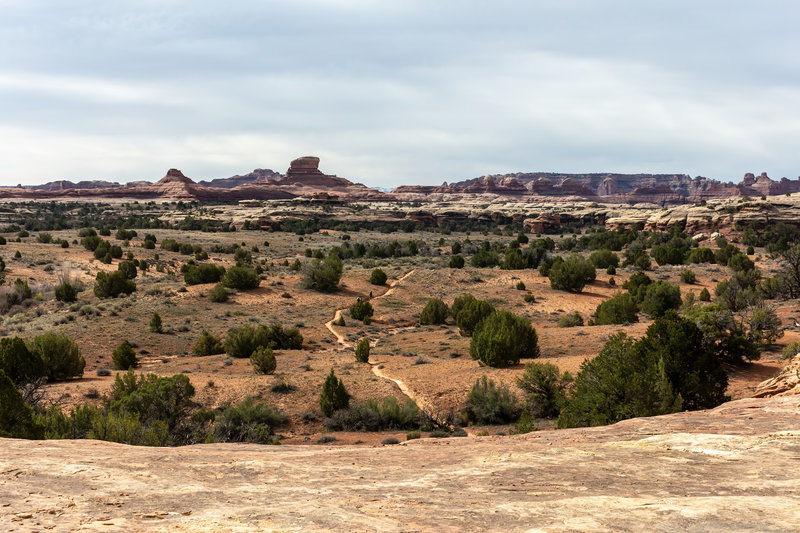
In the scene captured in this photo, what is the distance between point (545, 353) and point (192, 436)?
15.2 metres

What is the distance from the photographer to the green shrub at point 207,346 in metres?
25.9

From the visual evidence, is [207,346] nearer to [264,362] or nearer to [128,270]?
[264,362]

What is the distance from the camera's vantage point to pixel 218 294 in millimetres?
35312

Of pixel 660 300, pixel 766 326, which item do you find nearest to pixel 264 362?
pixel 766 326

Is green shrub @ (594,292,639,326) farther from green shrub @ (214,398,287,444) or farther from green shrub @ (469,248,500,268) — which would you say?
green shrub @ (469,248,500,268)

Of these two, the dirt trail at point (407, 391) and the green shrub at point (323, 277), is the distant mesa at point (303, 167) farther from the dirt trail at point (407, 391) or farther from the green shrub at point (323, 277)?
the dirt trail at point (407, 391)

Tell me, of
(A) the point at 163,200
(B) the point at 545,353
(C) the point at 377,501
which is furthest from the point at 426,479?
(A) the point at 163,200

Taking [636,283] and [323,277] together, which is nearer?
[636,283]

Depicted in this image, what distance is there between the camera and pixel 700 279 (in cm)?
4116

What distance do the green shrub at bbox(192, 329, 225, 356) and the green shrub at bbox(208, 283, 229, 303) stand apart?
893 centimetres

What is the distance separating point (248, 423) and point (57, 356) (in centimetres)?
985

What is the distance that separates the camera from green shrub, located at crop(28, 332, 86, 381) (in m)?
20.0

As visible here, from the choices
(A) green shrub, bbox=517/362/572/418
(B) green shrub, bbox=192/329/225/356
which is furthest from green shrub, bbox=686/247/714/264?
(B) green shrub, bbox=192/329/225/356

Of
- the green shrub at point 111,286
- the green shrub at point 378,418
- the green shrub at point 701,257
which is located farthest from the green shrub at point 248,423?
the green shrub at point 701,257
